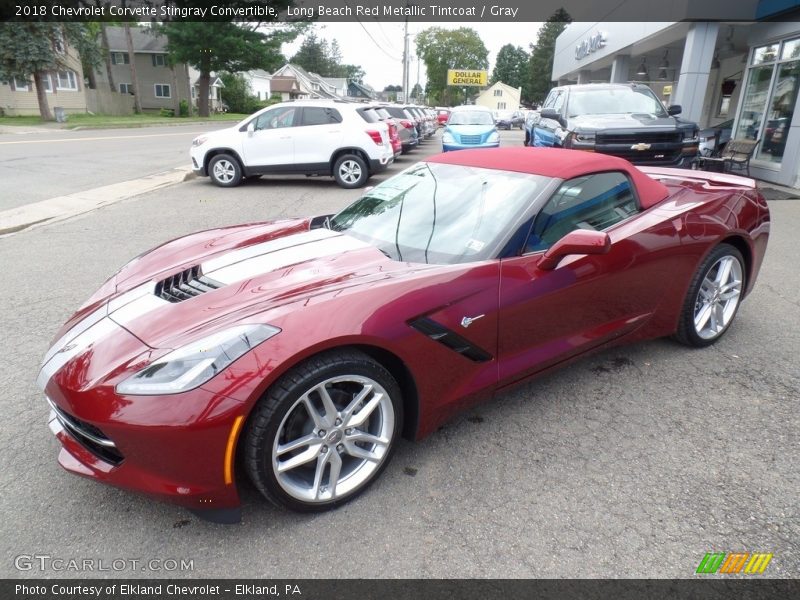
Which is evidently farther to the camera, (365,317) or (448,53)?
(448,53)

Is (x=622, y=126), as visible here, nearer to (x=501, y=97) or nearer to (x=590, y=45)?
(x=590, y=45)

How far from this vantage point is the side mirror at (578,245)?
2580mm

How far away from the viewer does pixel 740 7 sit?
11.5 m

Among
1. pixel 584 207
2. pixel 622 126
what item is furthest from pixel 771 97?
pixel 584 207

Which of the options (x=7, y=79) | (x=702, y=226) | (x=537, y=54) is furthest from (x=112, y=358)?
(x=537, y=54)

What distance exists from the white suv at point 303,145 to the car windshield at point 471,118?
6.59 m

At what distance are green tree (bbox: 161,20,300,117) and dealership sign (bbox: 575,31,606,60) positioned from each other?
82.5ft

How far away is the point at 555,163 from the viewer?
3.11 meters

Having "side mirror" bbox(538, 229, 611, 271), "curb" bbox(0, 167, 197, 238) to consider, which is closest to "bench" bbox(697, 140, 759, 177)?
"side mirror" bbox(538, 229, 611, 271)

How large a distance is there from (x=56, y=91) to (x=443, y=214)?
44971 millimetres

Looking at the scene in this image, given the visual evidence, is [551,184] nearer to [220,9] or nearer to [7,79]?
[7,79]

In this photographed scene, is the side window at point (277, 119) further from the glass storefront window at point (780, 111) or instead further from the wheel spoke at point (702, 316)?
the glass storefront window at point (780, 111)

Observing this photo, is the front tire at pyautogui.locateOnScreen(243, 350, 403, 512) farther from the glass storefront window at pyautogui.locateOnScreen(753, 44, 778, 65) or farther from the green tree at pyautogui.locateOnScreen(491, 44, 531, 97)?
the green tree at pyautogui.locateOnScreen(491, 44, 531, 97)

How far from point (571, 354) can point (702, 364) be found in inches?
47.0
